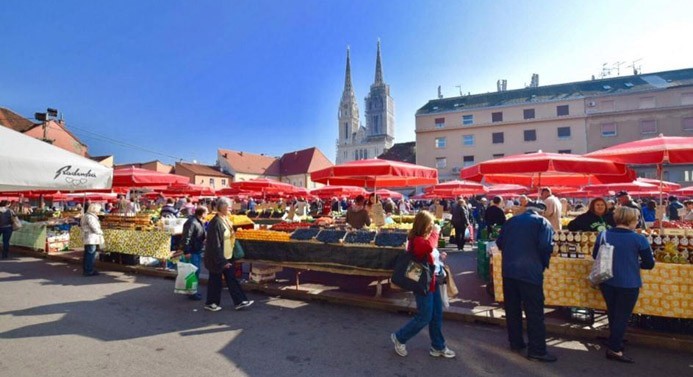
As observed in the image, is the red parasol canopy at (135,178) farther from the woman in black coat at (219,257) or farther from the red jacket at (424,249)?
the red jacket at (424,249)

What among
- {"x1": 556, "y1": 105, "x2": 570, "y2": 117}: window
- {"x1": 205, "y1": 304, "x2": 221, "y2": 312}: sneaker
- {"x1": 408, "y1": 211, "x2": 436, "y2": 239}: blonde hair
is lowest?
{"x1": 205, "y1": 304, "x2": 221, "y2": 312}: sneaker

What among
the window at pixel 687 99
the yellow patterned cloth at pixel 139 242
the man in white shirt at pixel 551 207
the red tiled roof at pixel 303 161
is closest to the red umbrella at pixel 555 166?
the man in white shirt at pixel 551 207

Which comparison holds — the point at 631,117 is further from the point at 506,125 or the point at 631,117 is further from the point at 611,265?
the point at 611,265

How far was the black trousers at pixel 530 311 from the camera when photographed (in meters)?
4.07

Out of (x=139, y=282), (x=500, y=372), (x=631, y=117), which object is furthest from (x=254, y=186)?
(x=631, y=117)

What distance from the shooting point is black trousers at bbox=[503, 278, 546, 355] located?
4074mm

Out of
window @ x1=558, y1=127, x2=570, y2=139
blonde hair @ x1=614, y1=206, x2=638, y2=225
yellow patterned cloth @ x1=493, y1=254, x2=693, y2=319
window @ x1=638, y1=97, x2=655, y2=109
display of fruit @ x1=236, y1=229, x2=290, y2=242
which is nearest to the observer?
blonde hair @ x1=614, y1=206, x2=638, y2=225

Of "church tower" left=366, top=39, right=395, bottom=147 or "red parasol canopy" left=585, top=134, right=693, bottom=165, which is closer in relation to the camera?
"red parasol canopy" left=585, top=134, right=693, bottom=165

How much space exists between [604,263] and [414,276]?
219 cm

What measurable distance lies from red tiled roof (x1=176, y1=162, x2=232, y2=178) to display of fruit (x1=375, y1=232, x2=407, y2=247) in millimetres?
63967

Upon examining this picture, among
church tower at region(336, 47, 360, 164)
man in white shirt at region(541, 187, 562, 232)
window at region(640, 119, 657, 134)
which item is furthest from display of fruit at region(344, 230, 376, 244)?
church tower at region(336, 47, 360, 164)

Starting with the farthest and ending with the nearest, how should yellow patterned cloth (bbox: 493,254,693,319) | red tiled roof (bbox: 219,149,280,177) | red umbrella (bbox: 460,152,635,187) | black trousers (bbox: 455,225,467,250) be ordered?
1. red tiled roof (bbox: 219,149,280,177)
2. black trousers (bbox: 455,225,467,250)
3. red umbrella (bbox: 460,152,635,187)
4. yellow patterned cloth (bbox: 493,254,693,319)

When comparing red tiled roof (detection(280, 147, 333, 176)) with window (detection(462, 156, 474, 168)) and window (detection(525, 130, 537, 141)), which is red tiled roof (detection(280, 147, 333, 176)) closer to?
window (detection(462, 156, 474, 168))

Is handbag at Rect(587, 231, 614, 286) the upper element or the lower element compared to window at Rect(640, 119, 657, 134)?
lower
